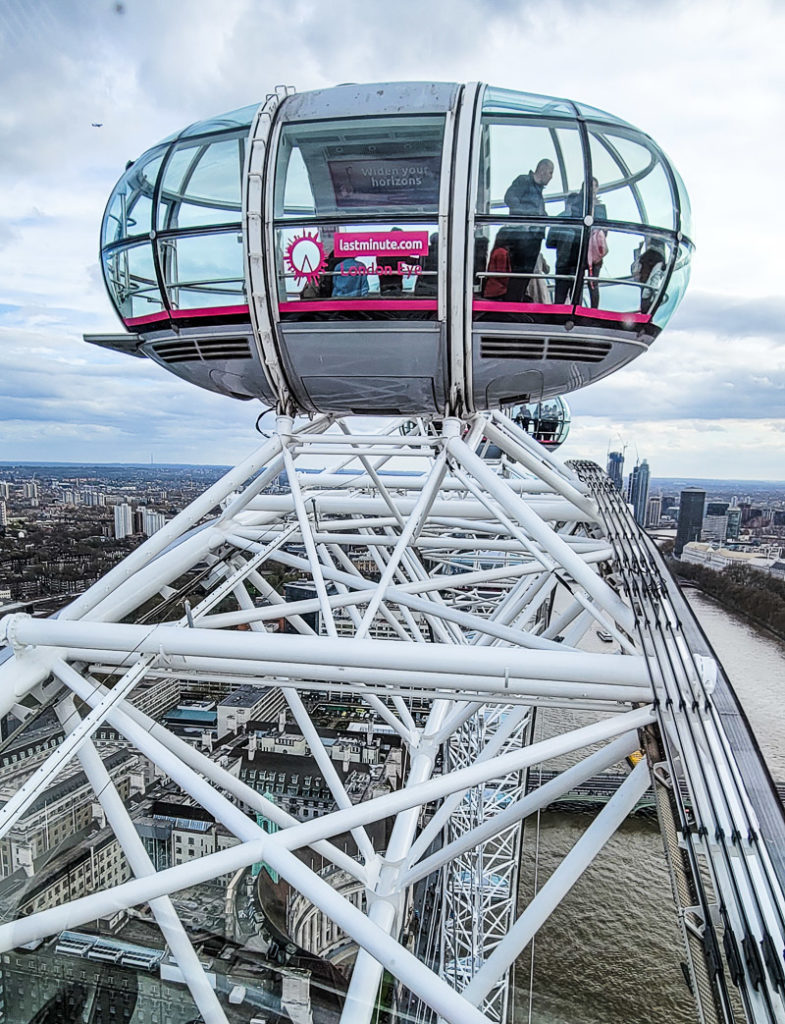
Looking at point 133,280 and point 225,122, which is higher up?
point 225,122

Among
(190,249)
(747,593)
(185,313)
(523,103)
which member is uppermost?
(523,103)

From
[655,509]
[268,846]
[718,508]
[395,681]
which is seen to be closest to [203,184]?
[395,681]

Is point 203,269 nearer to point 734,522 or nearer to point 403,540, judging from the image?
point 403,540

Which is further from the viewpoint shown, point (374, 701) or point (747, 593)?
point (747, 593)

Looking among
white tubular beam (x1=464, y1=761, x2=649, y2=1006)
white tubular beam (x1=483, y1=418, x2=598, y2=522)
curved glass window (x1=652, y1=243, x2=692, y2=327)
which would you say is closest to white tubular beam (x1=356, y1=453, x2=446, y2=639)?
white tubular beam (x1=483, y1=418, x2=598, y2=522)

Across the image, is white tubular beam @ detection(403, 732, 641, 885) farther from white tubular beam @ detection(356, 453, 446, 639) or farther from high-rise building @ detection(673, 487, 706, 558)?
high-rise building @ detection(673, 487, 706, 558)

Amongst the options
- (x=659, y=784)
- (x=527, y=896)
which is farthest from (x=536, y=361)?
(x=527, y=896)

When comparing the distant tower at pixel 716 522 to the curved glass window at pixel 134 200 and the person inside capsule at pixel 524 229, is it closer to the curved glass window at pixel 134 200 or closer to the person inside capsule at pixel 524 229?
the person inside capsule at pixel 524 229

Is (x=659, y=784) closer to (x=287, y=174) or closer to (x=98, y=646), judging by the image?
(x=98, y=646)
